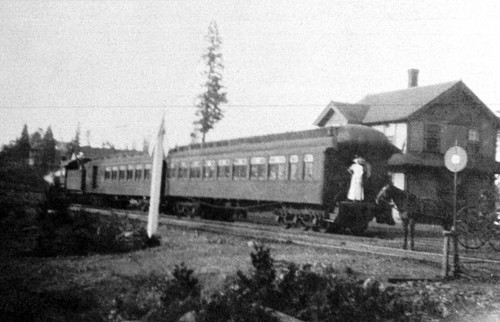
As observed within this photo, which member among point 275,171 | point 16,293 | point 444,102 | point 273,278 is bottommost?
point 16,293

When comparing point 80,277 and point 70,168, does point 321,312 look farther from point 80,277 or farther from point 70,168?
point 70,168

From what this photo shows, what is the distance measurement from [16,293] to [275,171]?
12.7m

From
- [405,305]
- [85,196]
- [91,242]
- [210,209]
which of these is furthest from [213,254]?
[85,196]

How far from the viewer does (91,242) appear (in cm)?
1155

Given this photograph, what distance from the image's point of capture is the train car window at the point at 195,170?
23984 mm

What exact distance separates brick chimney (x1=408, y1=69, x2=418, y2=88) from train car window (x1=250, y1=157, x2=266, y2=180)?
20571mm

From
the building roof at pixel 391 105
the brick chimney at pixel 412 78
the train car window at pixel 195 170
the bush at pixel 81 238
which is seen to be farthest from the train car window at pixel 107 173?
the bush at pixel 81 238

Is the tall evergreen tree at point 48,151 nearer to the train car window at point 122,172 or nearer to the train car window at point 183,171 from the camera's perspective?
the train car window at point 122,172

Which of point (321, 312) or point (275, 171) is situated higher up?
point (275, 171)

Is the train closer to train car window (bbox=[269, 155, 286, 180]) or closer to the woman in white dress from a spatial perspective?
train car window (bbox=[269, 155, 286, 180])

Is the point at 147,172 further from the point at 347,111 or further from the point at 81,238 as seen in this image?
the point at 81,238

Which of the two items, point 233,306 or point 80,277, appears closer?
point 233,306

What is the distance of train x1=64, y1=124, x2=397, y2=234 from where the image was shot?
A: 16.8 m

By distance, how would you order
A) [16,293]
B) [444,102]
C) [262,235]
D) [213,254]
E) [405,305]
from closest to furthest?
1. [405,305]
2. [16,293]
3. [213,254]
4. [262,235]
5. [444,102]
